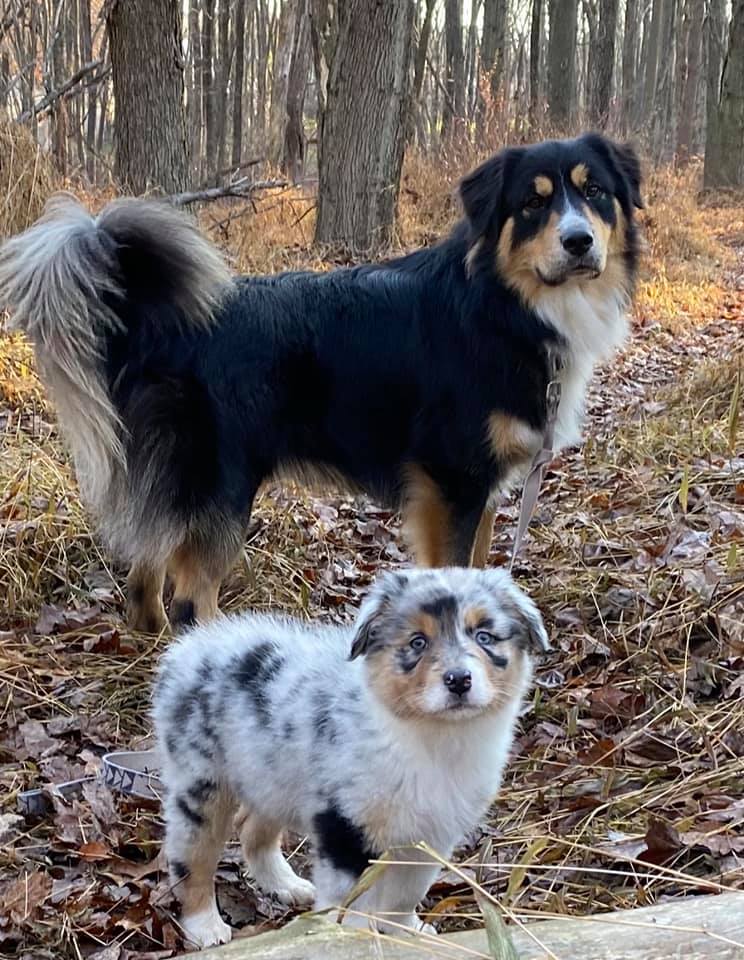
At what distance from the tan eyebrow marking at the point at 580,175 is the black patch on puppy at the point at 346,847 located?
2.83 meters

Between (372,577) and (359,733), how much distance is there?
103 inches

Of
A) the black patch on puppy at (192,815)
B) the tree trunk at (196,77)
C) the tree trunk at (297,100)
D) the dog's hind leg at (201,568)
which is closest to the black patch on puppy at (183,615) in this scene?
the dog's hind leg at (201,568)

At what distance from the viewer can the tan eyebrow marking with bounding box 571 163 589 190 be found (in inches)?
165

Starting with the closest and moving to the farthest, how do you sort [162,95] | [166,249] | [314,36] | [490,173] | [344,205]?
1. [166,249]
2. [490,173]
3. [162,95]
4. [344,205]
5. [314,36]

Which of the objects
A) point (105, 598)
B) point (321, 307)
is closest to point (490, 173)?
point (321, 307)

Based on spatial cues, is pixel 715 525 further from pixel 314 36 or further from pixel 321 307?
pixel 314 36

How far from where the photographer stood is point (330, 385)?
14.2ft

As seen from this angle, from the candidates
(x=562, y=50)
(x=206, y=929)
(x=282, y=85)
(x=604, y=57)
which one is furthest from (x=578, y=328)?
(x=604, y=57)

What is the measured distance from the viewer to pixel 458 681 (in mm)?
2291

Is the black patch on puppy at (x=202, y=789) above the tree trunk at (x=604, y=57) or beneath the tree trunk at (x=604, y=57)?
beneath

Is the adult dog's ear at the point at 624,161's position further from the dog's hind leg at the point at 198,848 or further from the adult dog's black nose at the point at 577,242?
the dog's hind leg at the point at 198,848

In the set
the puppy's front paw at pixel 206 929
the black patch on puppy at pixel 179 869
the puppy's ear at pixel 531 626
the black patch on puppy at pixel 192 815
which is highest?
the puppy's ear at pixel 531 626

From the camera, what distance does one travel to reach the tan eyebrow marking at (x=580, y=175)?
4203 mm

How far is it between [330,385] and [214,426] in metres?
0.53
